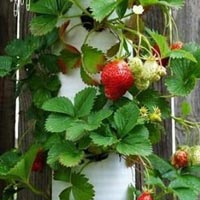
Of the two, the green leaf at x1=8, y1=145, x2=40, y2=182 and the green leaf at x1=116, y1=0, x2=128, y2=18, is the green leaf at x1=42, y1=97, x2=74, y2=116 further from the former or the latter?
the green leaf at x1=116, y1=0, x2=128, y2=18

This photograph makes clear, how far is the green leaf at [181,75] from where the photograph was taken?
1362mm

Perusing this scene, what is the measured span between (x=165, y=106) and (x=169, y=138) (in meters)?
0.30

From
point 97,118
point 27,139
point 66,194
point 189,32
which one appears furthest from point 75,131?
point 189,32

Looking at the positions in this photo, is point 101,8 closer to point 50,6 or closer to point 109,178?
point 50,6

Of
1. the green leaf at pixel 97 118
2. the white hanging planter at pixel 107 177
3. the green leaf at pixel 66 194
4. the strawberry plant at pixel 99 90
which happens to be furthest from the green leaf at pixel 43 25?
the green leaf at pixel 66 194

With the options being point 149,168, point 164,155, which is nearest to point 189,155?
point 149,168

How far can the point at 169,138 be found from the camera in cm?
172

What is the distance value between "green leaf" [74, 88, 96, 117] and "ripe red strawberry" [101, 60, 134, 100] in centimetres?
3

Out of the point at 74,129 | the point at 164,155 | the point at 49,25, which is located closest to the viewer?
the point at 74,129

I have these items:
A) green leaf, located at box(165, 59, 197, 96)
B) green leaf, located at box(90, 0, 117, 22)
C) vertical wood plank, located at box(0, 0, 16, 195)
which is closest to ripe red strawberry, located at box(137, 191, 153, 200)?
green leaf, located at box(165, 59, 197, 96)

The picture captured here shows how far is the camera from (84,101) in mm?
1314

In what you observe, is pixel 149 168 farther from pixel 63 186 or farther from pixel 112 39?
pixel 112 39

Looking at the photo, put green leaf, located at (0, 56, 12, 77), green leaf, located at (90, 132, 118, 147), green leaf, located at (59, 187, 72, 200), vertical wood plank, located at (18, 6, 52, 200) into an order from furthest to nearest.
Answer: vertical wood plank, located at (18, 6, 52, 200) < green leaf, located at (0, 56, 12, 77) < green leaf, located at (59, 187, 72, 200) < green leaf, located at (90, 132, 118, 147)

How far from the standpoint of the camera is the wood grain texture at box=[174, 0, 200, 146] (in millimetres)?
1728
